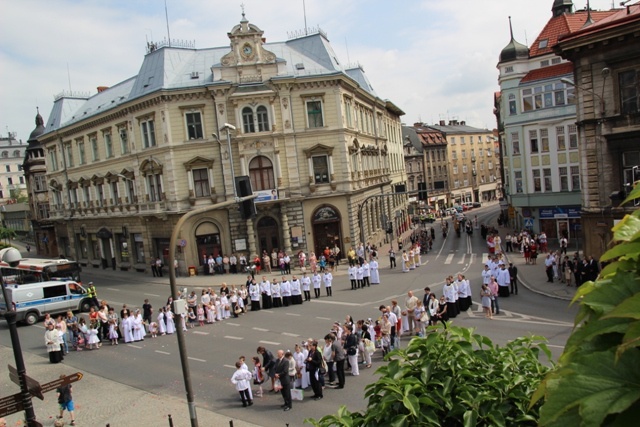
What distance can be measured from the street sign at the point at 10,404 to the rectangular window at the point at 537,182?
40.6 metres

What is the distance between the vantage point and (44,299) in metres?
29.1

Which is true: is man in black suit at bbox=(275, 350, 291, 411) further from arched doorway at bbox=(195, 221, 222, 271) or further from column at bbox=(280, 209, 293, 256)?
arched doorway at bbox=(195, 221, 222, 271)

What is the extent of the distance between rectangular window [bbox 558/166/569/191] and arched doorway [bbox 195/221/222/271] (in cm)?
2605

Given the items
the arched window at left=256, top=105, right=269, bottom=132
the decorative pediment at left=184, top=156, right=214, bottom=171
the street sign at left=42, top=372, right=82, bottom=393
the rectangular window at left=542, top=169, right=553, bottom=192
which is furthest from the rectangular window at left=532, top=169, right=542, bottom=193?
the street sign at left=42, top=372, right=82, bottom=393

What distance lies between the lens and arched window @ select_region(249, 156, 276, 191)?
40.8 m

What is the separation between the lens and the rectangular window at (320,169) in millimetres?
41500

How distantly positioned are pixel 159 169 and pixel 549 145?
97.0 feet

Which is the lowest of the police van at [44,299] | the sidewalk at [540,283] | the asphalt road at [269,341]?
the sidewalk at [540,283]

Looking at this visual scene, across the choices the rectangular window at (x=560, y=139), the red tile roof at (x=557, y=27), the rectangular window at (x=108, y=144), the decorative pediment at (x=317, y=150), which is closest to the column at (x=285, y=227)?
the decorative pediment at (x=317, y=150)

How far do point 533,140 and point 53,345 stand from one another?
3631 cm

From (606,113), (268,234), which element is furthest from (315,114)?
(606,113)

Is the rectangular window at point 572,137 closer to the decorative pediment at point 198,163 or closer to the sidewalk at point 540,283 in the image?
the sidewalk at point 540,283

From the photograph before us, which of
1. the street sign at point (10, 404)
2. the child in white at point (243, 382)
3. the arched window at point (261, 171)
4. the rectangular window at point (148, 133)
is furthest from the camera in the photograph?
the rectangular window at point (148, 133)

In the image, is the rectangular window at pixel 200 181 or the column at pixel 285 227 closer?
the column at pixel 285 227
